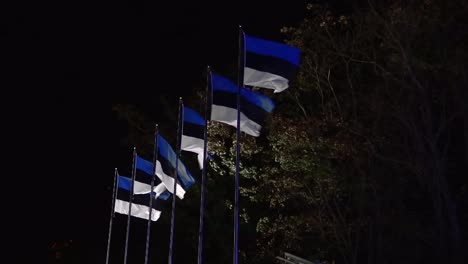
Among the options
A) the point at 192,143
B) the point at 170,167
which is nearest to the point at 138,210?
the point at 170,167

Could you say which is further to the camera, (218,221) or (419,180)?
(218,221)

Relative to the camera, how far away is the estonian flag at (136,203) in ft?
61.0

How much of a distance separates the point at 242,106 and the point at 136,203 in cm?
719

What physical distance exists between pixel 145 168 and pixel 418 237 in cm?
898

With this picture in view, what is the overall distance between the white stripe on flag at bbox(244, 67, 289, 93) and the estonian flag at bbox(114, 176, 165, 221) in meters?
6.40

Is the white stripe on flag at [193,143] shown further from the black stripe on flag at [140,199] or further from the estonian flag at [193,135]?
the black stripe on flag at [140,199]

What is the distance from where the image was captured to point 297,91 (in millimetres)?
22000

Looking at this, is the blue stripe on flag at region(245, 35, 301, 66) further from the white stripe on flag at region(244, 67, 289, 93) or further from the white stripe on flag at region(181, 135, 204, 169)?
the white stripe on flag at region(181, 135, 204, 169)

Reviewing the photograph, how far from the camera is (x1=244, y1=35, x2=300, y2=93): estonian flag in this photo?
13.2m

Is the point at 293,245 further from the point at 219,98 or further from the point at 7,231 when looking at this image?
the point at 7,231

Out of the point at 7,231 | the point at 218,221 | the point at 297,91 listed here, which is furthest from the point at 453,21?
the point at 7,231

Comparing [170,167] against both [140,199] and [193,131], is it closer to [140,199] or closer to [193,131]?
[193,131]

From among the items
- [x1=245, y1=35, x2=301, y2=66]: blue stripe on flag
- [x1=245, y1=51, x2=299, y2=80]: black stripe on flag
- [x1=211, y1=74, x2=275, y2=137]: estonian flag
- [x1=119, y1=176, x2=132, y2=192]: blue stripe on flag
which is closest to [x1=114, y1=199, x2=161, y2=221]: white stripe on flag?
[x1=119, y1=176, x2=132, y2=192]: blue stripe on flag

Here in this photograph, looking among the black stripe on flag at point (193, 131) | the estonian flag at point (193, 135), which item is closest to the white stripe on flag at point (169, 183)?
the estonian flag at point (193, 135)
